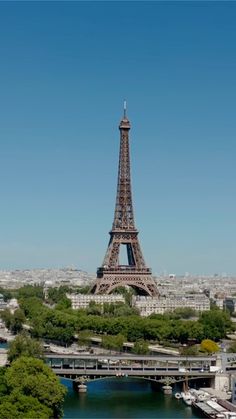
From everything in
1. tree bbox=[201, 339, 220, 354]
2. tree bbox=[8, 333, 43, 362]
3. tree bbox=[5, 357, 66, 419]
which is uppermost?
tree bbox=[201, 339, 220, 354]

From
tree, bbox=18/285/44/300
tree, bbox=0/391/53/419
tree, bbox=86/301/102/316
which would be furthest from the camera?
tree, bbox=18/285/44/300

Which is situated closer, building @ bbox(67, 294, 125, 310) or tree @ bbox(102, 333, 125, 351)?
tree @ bbox(102, 333, 125, 351)

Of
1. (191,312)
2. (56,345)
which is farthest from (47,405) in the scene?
(191,312)

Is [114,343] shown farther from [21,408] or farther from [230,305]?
[230,305]

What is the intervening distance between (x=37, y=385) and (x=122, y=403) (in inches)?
190

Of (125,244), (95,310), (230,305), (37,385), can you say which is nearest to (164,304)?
(125,244)

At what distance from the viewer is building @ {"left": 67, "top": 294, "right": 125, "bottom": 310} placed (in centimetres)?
6256

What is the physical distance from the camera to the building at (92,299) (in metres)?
62.6

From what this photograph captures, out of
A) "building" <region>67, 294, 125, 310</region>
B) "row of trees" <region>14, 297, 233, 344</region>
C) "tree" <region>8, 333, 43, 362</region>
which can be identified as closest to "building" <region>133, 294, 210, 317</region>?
"building" <region>67, 294, 125, 310</region>

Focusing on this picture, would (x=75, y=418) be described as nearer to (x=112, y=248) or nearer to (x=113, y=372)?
(x=113, y=372)

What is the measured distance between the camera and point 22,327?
181 feet

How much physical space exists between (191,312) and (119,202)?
11.1 metres

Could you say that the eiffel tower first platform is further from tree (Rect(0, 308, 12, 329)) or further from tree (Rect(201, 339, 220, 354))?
tree (Rect(201, 339, 220, 354))

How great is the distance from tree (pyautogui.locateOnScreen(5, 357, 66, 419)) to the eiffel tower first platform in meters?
30.6
